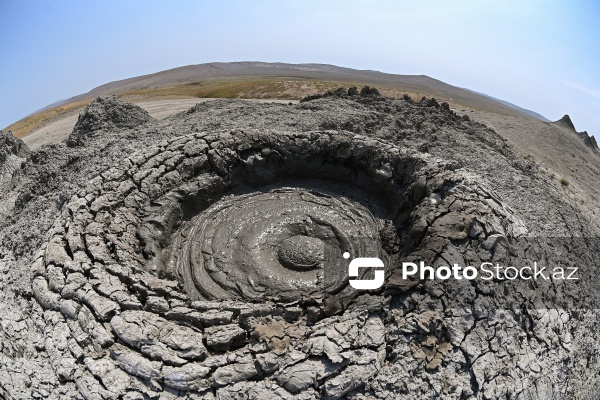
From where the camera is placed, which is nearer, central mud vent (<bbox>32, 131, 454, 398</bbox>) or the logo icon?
central mud vent (<bbox>32, 131, 454, 398</bbox>)

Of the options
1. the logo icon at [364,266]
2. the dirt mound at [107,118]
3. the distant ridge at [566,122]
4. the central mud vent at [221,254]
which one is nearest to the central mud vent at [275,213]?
the central mud vent at [221,254]

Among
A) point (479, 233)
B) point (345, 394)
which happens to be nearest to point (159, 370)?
point (345, 394)

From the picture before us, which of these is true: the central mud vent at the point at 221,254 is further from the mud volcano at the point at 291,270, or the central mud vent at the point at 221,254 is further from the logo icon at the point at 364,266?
the logo icon at the point at 364,266

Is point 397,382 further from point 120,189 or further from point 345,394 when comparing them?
point 120,189

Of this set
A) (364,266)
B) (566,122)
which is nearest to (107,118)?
(364,266)

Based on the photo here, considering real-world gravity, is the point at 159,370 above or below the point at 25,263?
below

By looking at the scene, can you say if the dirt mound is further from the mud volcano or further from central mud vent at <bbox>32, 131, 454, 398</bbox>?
central mud vent at <bbox>32, 131, 454, 398</bbox>

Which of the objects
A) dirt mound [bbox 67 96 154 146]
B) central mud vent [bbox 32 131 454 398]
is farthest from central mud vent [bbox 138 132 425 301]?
dirt mound [bbox 67 96 154 146]
